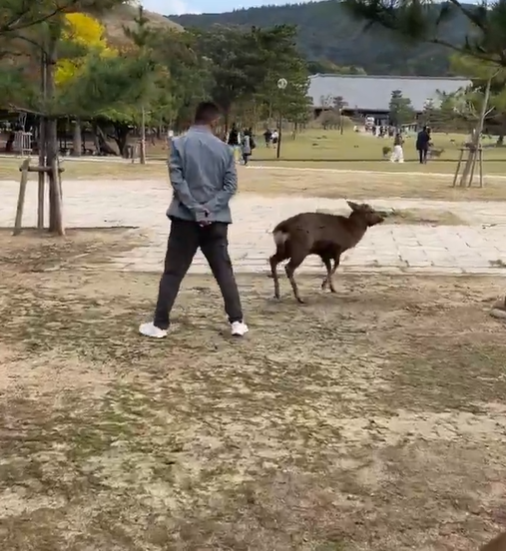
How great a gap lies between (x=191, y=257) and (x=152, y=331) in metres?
0.55

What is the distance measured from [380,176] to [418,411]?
17812 millimetres

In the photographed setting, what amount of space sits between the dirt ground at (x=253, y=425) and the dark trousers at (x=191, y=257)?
0.23 m

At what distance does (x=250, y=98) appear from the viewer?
50219mm

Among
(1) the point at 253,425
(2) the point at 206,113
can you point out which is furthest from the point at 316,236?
(1) the point at 253,425

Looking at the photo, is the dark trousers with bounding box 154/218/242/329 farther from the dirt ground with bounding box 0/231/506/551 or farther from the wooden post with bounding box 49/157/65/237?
the wooden post with bounding box 49/157/65/237

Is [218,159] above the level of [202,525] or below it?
above

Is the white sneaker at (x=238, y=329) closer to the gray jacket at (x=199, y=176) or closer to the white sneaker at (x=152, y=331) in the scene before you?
the white sneaker at (x=152, y=331)

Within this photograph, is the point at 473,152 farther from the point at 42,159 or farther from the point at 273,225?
the point at 42,159

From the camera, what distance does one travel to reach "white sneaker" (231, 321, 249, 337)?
18.2ft

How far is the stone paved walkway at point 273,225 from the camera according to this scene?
8.48m

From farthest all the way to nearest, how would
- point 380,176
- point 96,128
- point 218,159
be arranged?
point 96,128 < point 380,176 < point 218,159

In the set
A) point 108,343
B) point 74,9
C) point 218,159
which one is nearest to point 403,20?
point 218,159

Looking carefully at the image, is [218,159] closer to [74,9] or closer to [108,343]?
[108,343]

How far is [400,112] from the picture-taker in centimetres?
7150
